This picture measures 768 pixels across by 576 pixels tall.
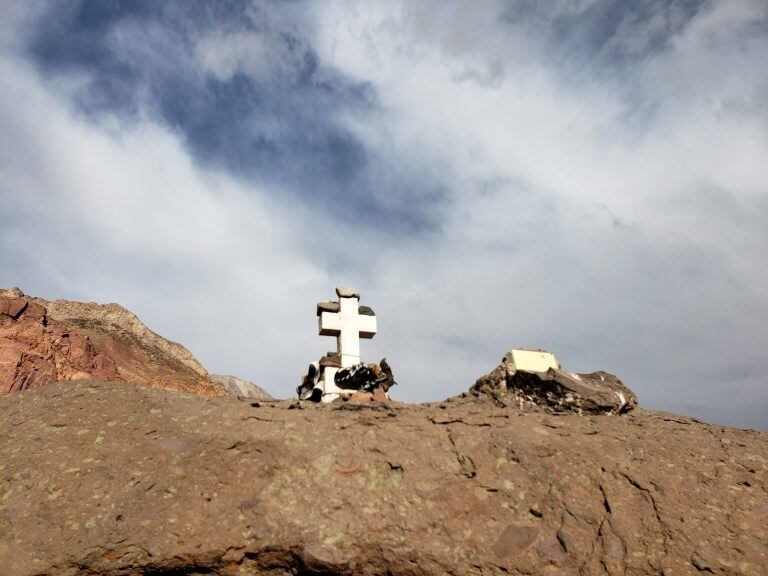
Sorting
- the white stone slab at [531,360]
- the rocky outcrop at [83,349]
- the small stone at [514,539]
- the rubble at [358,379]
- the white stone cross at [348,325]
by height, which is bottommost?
the small stone at [514,539]

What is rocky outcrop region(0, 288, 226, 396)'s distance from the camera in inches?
447

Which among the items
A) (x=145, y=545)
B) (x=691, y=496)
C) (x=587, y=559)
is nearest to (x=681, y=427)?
(x=691, y=496)

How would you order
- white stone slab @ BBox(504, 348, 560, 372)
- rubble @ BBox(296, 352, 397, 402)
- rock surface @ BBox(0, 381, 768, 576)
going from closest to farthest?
rock surface @ BBox(0, 381, 768, 576) → white stone slab @ BBox(504, 348, 560, 372) → rubble @ BBox(296, 352, 397, 402)

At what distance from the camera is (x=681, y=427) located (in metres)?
6.14

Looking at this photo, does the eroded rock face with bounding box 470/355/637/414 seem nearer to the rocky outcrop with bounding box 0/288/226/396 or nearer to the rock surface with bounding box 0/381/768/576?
the rock surface with bounding box 0/381/768/576

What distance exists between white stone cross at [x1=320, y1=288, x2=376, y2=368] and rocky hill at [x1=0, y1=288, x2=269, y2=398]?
213 inches

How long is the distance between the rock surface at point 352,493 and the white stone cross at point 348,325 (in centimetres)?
416

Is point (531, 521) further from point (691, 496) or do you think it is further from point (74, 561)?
point (74, 561)

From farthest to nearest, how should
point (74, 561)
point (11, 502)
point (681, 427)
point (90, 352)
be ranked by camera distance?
point (90, 352) < point (681, 427) < point (11, 502) < point (74, 561)

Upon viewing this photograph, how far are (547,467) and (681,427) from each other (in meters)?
2.04

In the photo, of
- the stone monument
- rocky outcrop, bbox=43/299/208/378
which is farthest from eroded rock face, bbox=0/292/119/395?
the stone monument

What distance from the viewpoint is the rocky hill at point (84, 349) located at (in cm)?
1137

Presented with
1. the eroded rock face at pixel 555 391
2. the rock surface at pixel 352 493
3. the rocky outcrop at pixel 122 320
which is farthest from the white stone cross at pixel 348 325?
the rocky outcrop at pixel 122 320

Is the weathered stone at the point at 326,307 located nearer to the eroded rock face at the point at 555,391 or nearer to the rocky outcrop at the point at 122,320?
the eroded rock face at the point at 555,391
